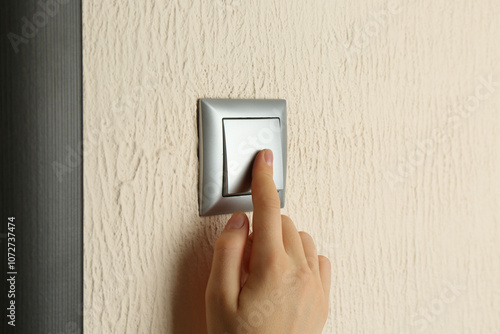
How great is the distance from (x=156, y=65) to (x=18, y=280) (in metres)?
0.19

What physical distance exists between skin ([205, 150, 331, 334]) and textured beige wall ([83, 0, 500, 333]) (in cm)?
4

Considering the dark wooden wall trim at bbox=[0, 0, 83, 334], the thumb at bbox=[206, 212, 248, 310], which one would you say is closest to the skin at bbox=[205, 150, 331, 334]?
the thumb at bbox=[206, 212, 248, 310]

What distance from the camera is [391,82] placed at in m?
0.50

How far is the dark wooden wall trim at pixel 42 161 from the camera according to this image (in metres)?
0.31

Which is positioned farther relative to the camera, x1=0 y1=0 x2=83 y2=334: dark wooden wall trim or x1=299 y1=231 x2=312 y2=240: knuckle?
x1=299 y1=231 x2=312 y2=240: knuckle

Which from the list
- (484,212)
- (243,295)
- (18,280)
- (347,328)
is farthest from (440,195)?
(18,280)

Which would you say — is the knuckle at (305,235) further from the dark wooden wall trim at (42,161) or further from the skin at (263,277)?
the dark wooden wall trim at (42,161)

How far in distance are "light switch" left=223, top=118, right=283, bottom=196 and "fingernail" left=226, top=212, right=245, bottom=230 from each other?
0.06 ft

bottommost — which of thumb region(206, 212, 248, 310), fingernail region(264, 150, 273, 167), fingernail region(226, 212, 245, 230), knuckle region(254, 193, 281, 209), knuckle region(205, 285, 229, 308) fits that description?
knuckle region(205, 285, 229, 308)

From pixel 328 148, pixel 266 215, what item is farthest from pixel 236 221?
pixel 328 148

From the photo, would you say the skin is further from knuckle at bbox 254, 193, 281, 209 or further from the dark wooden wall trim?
the dark wooden wall trim

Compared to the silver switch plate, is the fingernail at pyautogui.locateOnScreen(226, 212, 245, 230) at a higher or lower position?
lower

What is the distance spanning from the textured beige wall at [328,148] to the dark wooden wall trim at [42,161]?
0.04 feet

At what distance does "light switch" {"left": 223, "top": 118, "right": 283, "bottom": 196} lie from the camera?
0.38m
